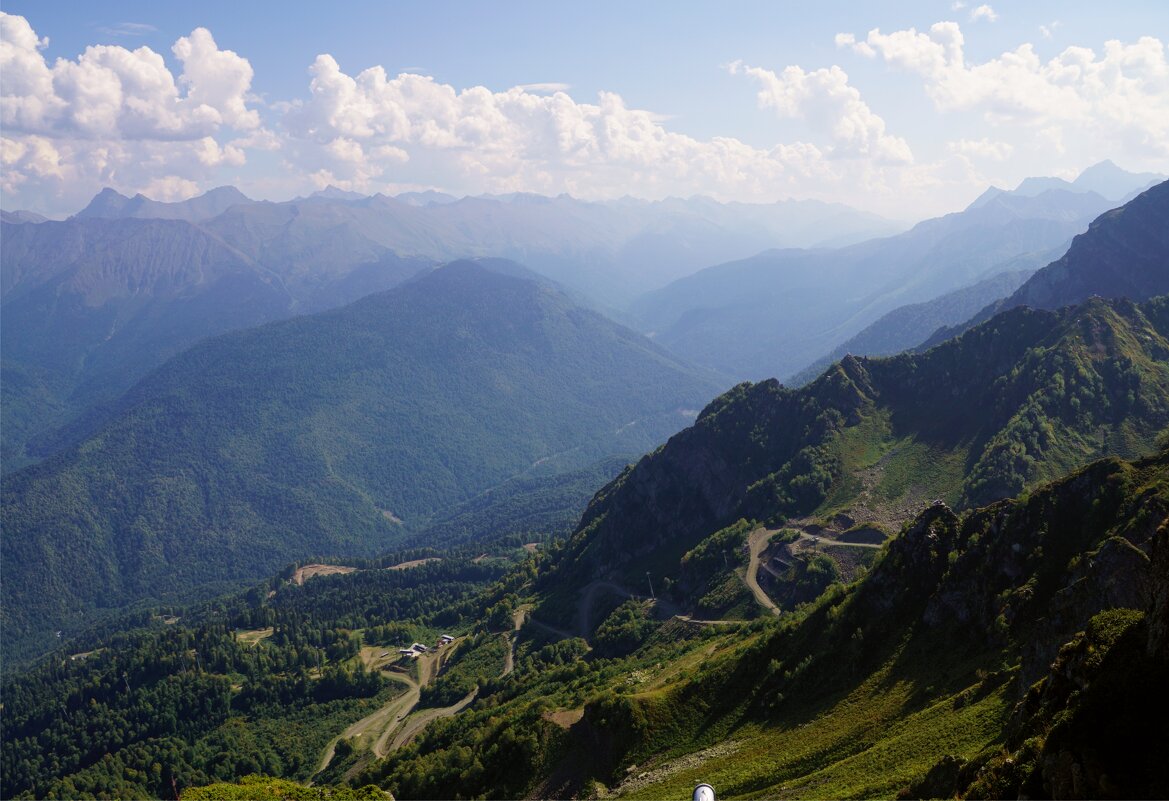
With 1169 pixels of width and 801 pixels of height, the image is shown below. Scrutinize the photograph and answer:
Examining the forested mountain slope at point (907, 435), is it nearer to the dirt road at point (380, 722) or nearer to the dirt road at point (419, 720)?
the dirt road at point (380, 722)

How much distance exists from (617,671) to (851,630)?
51.8 m

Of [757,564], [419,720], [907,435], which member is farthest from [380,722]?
[907,435]

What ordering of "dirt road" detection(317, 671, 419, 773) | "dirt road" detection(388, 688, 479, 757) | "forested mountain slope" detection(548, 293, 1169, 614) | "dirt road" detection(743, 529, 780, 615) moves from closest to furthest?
1. "dirt road" detection(743, 529, 780, 615)
2. "dirt road" detection(388, 688, 479, 757)
3. "forested mountain slope" detection(548, 293, 1169, 614)
4. "dirt road" detection(317, 671, 419, 773)

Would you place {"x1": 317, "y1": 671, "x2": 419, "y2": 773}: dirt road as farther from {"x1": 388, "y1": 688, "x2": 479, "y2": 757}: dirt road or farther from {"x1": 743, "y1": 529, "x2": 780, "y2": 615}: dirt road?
{"x1": 743, "y1": 529, "x2": 780, "y2": 615}: dirt road

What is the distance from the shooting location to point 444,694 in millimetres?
155625

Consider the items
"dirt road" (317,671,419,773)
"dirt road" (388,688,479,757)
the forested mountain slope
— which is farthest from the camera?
"dirt road" (317,671,419,773)

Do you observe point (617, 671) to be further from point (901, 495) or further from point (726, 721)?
point (901, 495)

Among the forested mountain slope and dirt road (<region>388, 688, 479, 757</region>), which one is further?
the forested mountain slope

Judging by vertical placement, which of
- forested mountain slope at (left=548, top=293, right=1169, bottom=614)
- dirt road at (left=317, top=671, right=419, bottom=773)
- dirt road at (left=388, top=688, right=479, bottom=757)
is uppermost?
forested mountain slope at (left=548, top=293, right=1169, bottom=614)

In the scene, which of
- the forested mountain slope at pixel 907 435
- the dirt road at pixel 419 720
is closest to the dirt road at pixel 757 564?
the forested mountain slope at pixel 907 435

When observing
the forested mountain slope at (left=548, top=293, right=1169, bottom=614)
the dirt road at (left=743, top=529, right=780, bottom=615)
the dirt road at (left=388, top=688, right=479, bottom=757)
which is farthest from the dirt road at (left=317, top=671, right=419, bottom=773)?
the dirt road at (left=743, top=529, right=780, bottom=615)

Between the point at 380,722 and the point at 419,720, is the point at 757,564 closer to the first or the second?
the point at 419,720

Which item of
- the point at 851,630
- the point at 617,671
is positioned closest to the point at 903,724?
the point at 851,630

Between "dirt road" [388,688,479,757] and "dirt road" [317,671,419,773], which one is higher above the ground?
"dirt road" [388,688,479,757]
